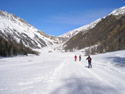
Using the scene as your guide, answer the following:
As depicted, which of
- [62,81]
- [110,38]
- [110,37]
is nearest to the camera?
[62,81]

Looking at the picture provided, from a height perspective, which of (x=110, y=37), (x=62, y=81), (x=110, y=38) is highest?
(x=110, y=37)

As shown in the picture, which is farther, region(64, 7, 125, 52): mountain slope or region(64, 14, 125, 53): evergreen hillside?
region(64, 7, 125, 52): mountain slope

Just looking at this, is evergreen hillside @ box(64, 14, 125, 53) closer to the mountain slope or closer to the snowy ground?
the mountain slope

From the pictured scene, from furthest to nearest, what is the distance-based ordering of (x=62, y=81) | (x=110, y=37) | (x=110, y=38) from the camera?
(x=110, y=37) < (x=110, y=38) < (x=62, y=81)

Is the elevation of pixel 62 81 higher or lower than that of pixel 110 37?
lower

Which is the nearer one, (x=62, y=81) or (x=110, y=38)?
(x=62, y=81)

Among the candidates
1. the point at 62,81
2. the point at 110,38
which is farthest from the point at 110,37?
the point at 62,81

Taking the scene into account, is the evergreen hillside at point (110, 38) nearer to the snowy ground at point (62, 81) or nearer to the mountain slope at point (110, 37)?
the mountain slope at point (110, 37)

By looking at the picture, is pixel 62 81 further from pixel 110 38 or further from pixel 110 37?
pixel 110 37

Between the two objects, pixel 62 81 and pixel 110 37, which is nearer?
pixel 62 81

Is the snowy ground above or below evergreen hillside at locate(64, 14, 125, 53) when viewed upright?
below

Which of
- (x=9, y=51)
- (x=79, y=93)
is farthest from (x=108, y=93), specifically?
(x=9, y=51)

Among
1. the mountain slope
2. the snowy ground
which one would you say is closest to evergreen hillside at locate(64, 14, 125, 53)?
the mountain slope

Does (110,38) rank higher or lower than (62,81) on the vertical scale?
higher
